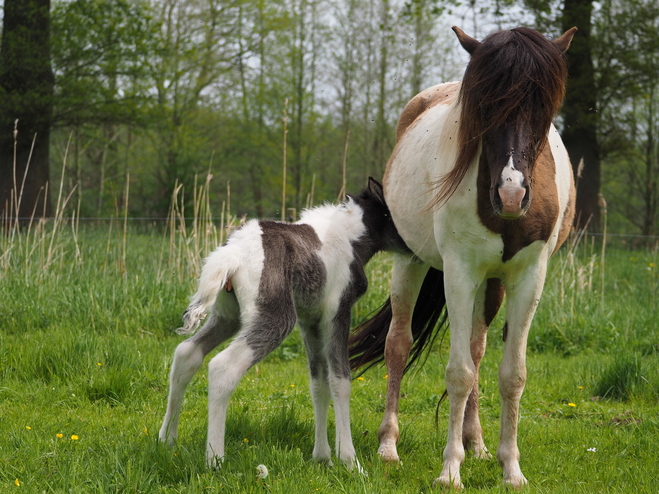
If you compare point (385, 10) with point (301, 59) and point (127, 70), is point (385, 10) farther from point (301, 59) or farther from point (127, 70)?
point (127, 70)

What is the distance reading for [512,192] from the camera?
287 cm

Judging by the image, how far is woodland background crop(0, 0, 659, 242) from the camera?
14266 millimetres

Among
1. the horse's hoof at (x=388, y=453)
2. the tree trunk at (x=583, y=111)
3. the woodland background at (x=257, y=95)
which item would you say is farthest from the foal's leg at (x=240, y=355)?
the tree trunk at (x=583, y=111)

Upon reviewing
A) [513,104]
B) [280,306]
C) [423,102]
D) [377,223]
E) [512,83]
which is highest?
[423,102]

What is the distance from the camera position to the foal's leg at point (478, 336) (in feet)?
13.7

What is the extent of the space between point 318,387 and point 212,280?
1006mm

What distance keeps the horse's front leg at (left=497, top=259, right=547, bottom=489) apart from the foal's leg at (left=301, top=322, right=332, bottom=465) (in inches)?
38.5

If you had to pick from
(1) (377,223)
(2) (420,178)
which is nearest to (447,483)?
(1) (377,223)

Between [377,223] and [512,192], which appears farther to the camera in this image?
[377,223]

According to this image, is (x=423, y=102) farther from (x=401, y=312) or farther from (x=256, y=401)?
(x=256, y=401)

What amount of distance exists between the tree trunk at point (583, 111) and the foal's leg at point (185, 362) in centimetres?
1198

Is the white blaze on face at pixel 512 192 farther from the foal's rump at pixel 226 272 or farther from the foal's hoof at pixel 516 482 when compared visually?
the foal's hoof at pixel 516 482

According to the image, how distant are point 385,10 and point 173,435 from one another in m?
19.2

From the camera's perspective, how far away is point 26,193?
13.9m
